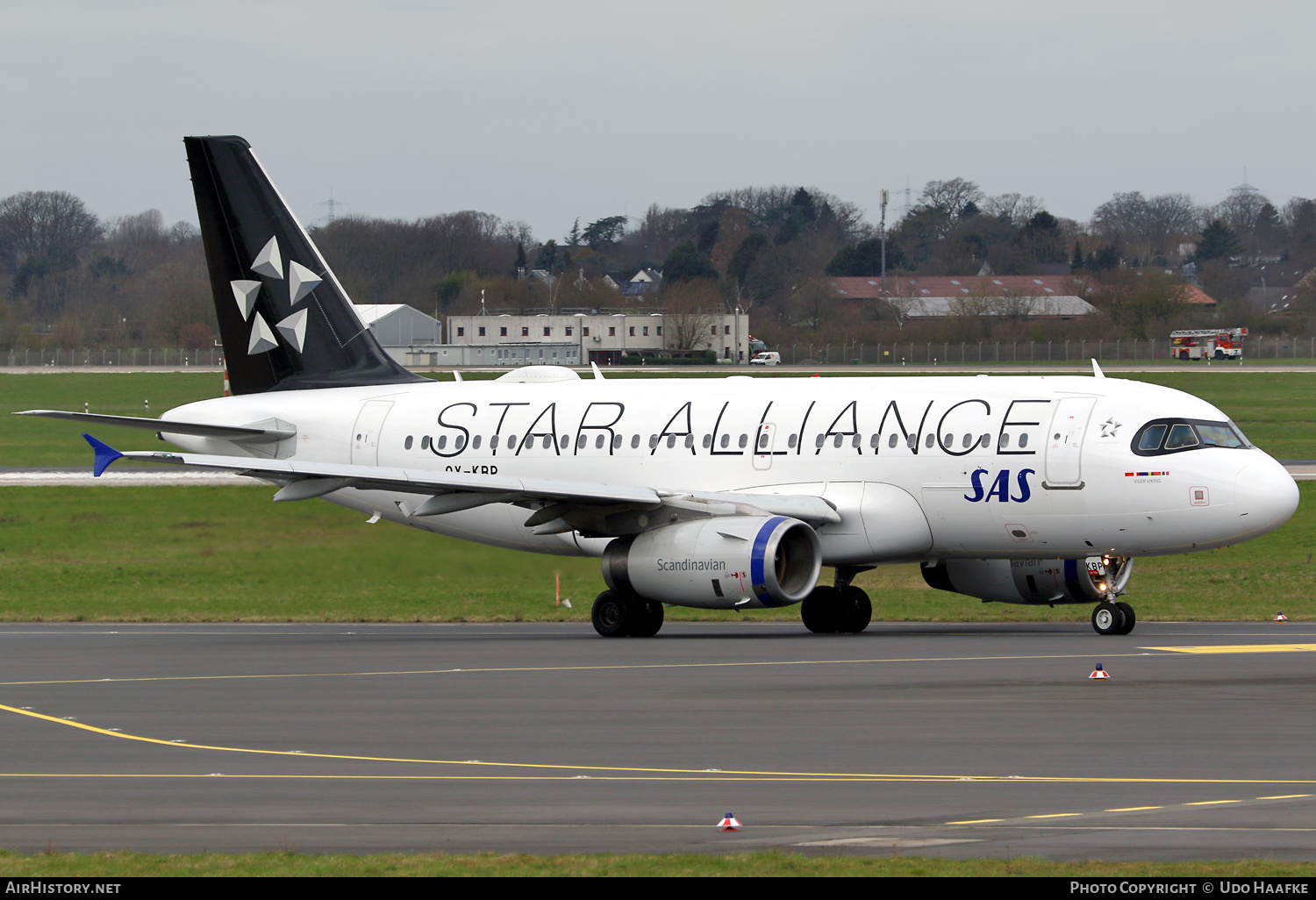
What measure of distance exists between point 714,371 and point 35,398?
43.2 meters

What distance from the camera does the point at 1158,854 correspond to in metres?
12.6

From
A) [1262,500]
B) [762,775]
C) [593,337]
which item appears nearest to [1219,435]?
[1262,500]

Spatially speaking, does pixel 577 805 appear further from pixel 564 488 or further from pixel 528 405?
pixel 528 405

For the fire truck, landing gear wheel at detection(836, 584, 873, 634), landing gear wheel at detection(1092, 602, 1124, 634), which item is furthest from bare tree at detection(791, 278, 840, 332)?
landing gear wheel at detection(1092, 602, 1124, 634)

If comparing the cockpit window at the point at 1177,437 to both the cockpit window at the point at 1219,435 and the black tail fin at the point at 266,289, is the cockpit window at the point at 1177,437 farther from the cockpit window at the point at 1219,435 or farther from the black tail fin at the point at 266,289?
the black tail fin at the point at 266,289

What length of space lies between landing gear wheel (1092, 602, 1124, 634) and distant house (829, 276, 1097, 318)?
106m

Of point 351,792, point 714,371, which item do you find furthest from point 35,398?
point 351,792

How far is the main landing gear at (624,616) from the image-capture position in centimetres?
3139

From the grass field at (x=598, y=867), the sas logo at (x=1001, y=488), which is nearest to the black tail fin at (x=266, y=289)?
the sas logo at (x=1001, y=488)

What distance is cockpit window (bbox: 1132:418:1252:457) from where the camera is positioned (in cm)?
2952

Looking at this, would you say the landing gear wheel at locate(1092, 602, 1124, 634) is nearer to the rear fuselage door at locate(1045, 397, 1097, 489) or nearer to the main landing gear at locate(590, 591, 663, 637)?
the rear fuselage door at locate(1045, 397, 1097, 489)

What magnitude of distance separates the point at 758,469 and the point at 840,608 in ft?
9.76

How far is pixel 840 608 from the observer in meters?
32.4

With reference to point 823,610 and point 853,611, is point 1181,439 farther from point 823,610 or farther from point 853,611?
point 823,610
